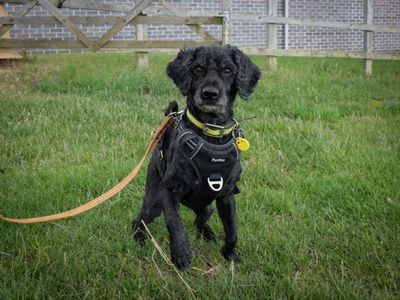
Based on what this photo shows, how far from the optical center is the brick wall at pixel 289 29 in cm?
1384

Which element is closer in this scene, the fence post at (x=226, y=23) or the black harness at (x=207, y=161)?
the black harness at (x=207, y=161)

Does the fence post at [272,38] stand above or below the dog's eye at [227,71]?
above

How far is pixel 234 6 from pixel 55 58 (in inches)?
258

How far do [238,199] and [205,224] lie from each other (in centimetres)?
65

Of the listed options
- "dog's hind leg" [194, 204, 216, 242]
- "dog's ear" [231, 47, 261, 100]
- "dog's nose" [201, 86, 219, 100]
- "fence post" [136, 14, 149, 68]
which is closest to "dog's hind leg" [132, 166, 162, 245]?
"dog's hind leg" [194, 204, 216, 242]

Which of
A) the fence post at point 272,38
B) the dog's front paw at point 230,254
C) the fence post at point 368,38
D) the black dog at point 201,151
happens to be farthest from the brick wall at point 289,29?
the dog's front paw at point 230,254

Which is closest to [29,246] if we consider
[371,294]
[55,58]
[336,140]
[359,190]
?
[371,294]

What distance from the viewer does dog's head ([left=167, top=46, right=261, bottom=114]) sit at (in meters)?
3.16

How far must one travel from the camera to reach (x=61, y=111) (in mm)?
6633

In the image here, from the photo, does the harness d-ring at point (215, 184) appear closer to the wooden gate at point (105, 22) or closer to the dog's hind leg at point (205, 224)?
the dog's hind leg at point (205, 224)

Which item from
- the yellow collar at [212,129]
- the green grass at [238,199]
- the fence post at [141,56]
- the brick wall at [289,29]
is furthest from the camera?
the brick wall at [289,29]

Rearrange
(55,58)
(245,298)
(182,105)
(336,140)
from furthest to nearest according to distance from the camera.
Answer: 1. (55,58)
2. (182,105)
3. (336,140)
4. (245,298)

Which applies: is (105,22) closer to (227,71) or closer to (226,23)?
(226,23)

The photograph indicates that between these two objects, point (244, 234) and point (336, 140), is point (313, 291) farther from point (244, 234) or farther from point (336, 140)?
point (336, 140)
